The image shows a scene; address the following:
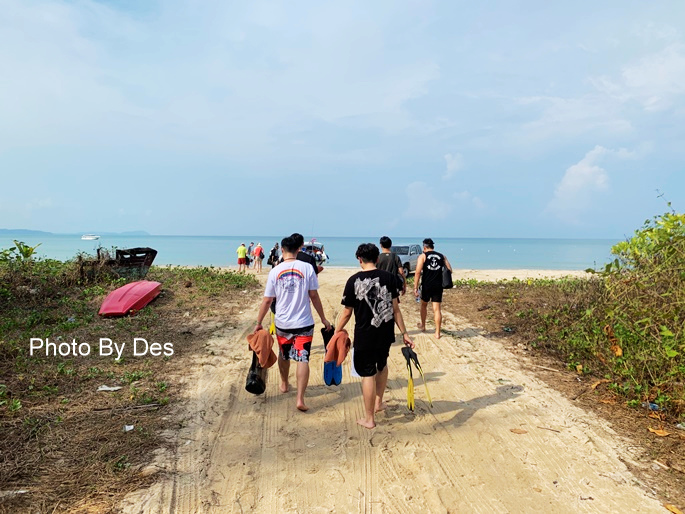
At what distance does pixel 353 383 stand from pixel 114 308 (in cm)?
590

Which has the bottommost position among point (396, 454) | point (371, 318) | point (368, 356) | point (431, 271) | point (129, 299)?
point (396, 454)

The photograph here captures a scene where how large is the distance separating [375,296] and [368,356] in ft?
1.99

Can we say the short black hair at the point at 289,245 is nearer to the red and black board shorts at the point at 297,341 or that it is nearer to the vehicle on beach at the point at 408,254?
the red and black board shorts at the point at 297,341

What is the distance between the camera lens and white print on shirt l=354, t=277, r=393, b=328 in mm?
4223

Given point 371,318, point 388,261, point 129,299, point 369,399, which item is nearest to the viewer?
point 371,318

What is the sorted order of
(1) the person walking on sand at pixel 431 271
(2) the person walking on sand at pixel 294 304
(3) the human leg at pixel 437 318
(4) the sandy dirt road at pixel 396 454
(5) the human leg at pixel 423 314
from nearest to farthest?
(4) the sandy dirt road at pixel 396 454, (2) the person walking on sand at pixel 294 304, (1) the person walking on sand at pixel 431 271, (3) the human leg at pixel 437 318, (5) the human leg at pixel 423 314

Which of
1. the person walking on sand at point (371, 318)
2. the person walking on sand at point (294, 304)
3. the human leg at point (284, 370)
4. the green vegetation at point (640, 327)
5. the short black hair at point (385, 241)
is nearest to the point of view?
the person walking on sand at point (371, 318)

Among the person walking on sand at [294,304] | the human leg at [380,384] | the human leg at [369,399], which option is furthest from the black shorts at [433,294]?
the human leg at [369,399]

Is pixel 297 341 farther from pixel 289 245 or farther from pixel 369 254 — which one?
pixel 369 254

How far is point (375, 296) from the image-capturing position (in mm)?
4227

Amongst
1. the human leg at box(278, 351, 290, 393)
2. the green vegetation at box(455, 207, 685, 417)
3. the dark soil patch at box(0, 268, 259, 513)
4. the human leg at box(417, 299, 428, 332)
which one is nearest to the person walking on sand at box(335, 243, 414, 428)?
the human leg at box(278, 351, 290, 393)

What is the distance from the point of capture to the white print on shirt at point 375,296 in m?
4.22

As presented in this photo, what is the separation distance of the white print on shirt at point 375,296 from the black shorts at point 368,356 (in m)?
0.22

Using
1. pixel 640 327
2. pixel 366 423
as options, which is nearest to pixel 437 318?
pixel 640 327
